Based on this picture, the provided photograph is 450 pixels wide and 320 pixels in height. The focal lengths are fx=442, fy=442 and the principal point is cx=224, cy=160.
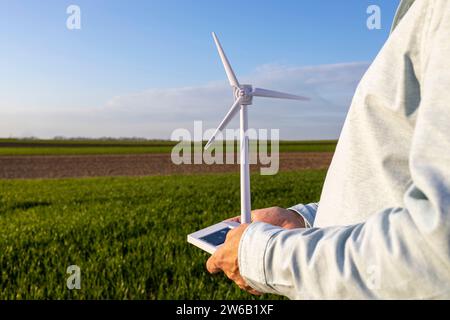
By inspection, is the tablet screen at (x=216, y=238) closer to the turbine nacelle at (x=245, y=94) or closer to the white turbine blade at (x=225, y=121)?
the turbine nacelle at (x=245, y=94)

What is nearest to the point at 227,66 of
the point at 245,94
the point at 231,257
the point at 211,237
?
the point at 245,94

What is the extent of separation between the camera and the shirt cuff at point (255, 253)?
142 centimetres

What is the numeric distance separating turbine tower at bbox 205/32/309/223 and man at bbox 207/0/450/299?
90 cm

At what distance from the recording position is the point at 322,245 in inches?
48.6

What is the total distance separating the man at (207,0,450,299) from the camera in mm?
1053

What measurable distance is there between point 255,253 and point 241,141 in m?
2.52

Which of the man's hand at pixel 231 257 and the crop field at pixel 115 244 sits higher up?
the man's hand at pixel 231 257

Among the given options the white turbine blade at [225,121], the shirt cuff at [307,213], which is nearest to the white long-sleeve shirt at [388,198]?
the shirt cuff at [307,213]

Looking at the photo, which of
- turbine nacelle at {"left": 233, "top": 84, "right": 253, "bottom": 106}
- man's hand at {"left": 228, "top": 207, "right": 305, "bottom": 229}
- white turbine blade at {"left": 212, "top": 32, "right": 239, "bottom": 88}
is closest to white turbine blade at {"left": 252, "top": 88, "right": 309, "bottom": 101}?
turbine nacelle at {"left": 233, "top": 84, "right": 253, "bottom": 106}

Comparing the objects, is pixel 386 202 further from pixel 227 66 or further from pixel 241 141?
pixel 227 66

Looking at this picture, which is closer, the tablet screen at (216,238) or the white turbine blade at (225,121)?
the tablet screen at (216,238)

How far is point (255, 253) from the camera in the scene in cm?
144

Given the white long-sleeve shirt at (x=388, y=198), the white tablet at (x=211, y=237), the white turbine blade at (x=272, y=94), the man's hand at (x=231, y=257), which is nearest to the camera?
the white long-sleeve shirt at (x=388, y=198)
